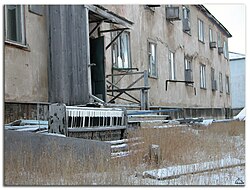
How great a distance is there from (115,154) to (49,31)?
4.78ft

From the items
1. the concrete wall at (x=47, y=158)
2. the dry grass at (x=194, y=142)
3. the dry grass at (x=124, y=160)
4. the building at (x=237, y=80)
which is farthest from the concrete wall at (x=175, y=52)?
the concrete wall at (x=47, y=158)

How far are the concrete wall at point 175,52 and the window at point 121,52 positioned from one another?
0.20 feet

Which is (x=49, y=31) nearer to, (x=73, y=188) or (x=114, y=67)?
(x=114, y=67)

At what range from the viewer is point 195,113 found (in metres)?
3.60

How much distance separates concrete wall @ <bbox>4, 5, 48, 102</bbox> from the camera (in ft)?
9.60

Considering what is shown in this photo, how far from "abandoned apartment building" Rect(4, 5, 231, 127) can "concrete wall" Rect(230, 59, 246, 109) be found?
0.44 ft

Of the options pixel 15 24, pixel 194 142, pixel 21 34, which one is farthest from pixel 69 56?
pixel 194 142

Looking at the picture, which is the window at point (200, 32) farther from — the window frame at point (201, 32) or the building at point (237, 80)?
the building at point (237, 80)

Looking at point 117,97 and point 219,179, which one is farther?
point 117,97

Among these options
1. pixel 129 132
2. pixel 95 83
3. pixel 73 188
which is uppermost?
pixel 95 83

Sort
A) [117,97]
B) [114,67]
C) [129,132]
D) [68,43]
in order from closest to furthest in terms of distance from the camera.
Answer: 1. [129,132]
2. [68,43]
3. [117,97]
4. [114,67]

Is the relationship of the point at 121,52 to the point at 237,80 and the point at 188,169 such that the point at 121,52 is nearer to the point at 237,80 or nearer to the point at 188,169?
the point at 237,80

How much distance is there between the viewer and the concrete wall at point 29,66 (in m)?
2.93

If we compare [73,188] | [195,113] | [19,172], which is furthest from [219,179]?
[195,113]
